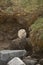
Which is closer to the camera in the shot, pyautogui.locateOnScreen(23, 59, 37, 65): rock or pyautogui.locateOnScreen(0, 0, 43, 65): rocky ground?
pyautogui.locateOnScreen(23, 59, 37, 65): rock

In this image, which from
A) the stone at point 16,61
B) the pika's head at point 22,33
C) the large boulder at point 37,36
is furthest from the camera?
the pika's head at point 22,33

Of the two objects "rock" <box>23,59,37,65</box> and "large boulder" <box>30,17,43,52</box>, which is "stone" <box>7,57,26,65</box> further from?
"large boulder" <box>30,17,43,52</box>

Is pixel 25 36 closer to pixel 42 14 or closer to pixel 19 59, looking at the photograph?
pixel 42 14

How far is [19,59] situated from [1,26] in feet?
4.67

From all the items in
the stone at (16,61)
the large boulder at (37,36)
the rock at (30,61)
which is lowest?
the rock at (30,61)

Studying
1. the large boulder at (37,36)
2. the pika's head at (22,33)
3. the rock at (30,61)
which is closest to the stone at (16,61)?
the rock at (30,61)

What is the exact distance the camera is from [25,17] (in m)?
4.34

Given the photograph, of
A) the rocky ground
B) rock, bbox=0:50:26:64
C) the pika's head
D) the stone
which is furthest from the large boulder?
the pika's head

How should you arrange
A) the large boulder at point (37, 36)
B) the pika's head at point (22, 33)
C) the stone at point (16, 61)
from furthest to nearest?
the pika's head at point (22, 33), the large boulder at point (37, 36), the stone at point (16, 61)

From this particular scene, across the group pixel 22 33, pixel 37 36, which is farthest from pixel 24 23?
pixel 37 36

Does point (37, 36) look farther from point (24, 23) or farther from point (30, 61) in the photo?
point (24, 23)

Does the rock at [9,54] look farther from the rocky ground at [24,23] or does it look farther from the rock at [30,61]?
the rock at [30,61]

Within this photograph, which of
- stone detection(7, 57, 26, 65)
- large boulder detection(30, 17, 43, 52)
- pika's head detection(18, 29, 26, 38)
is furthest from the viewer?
pika's head detection(18, 29, 26, 38)

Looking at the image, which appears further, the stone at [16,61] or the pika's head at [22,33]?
the pika's head at [22,33]
